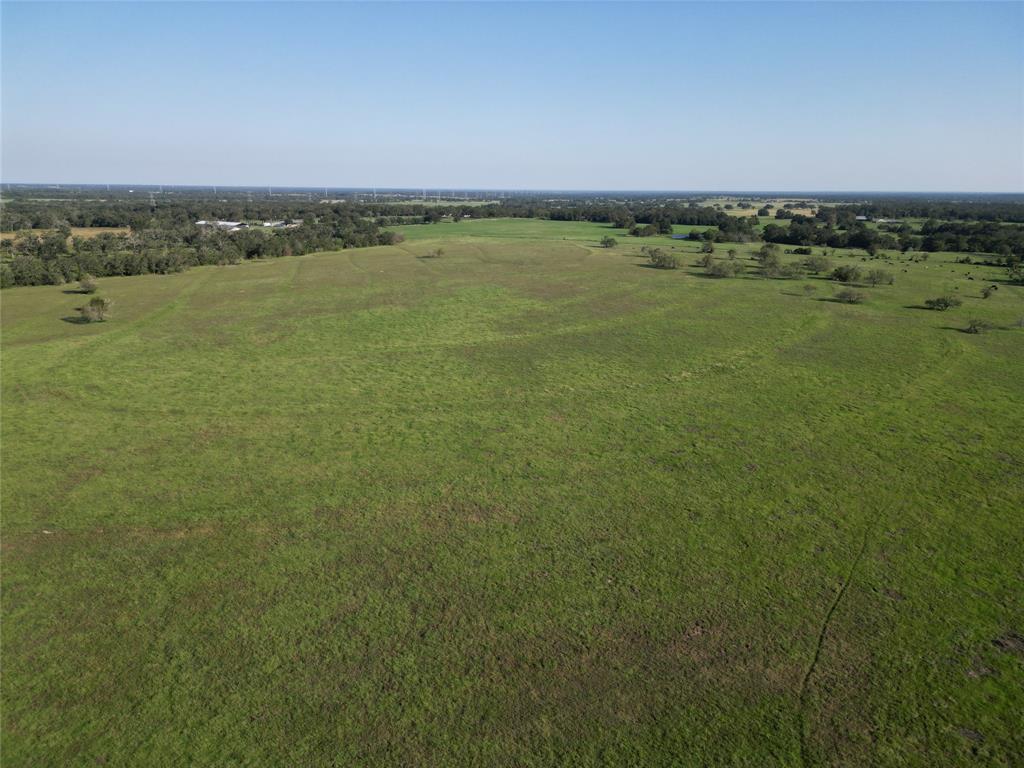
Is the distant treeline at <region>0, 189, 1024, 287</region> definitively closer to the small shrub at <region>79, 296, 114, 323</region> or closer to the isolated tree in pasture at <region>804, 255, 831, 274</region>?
the small shrub at <region>79, 296, 114, 323</region>

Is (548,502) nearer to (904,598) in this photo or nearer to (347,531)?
(347,531)

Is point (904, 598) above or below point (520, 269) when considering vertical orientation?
below

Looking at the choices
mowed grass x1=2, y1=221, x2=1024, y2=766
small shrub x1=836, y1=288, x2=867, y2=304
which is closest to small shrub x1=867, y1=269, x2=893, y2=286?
small shrub x1=836, y1=288, x2=867, y2=304

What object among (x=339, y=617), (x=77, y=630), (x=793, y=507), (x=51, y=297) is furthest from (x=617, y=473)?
(x=51, y=297)

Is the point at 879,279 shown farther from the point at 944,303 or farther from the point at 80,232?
the point at 80,232

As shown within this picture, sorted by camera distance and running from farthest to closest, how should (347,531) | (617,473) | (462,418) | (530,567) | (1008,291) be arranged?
(1008,291), (462,418), (617,473), (347,531), (530,567)

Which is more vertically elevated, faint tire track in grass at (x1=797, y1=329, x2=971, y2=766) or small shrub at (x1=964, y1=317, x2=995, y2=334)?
small shrub at (x1=964, y1=317, x2=995, y2=334)

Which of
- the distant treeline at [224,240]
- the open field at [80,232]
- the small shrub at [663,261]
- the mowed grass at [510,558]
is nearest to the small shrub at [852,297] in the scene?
the mowed grass at [510,558]

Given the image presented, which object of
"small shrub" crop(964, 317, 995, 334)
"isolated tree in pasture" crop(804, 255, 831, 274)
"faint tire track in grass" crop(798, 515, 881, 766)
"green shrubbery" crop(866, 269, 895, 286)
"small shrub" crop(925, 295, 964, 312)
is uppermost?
"isolated tree in pasture" crop(804, 255, 831, 274)

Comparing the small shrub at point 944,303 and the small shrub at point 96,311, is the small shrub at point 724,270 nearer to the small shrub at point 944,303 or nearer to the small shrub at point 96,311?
the small shrub at point 944,303

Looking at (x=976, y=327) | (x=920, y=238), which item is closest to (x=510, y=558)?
(x=976, y=327)
